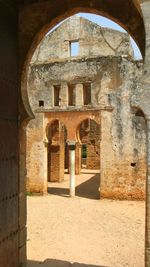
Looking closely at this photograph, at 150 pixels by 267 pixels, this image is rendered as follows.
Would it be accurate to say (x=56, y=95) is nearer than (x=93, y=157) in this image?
Yes

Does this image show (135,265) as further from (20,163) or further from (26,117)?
(26,117)

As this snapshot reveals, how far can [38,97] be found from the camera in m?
16.5

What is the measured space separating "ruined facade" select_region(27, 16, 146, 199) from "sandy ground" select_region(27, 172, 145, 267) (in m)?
1.40

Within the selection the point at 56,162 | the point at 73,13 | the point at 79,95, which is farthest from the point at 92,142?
the point at 73,13

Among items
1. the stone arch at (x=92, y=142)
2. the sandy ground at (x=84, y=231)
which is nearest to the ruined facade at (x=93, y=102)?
the sandy ground at (x=84, y=231)

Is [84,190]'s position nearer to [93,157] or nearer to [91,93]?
[91,93]

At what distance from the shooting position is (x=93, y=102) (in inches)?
599

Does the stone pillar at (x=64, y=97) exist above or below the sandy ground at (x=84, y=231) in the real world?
above

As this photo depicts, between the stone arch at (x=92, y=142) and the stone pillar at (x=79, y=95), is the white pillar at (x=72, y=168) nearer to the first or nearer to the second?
the stone pillar at (x=79, y=95)

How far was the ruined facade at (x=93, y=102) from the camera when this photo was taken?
47.4 feet

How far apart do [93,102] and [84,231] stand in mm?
7025

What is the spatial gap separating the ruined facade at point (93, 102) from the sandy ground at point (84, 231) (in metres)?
1.40

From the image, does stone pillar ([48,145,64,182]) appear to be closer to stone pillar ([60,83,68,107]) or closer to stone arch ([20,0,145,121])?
stone pillar ([60,83,68,107])

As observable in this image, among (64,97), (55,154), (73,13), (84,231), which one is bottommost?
(84,231)
